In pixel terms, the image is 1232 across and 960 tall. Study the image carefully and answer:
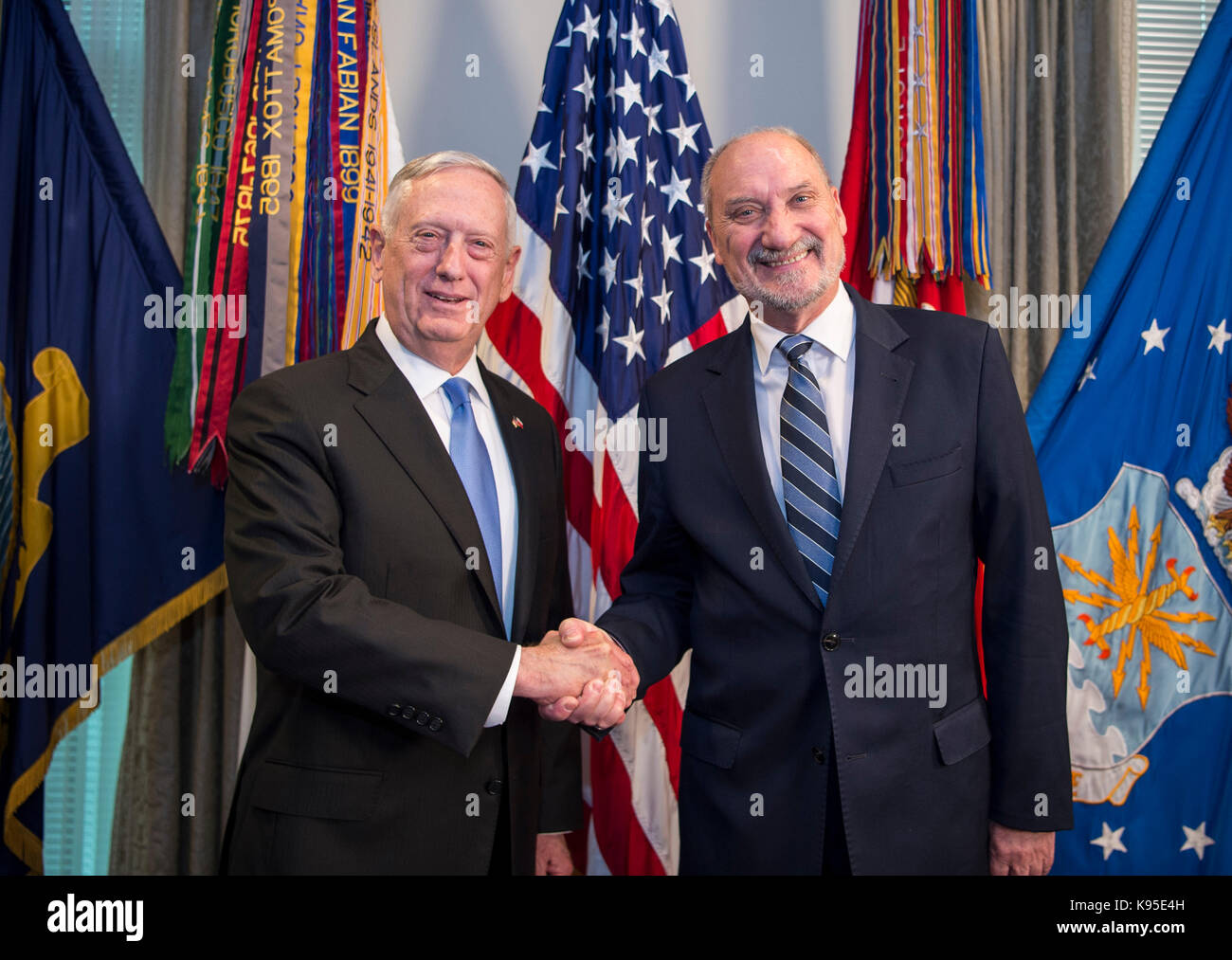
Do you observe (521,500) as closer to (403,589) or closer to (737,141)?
(403,589)

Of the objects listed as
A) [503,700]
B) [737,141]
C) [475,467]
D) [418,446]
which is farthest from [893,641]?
[737,141]

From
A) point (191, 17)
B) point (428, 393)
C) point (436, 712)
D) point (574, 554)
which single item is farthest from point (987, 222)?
point (191, 17)

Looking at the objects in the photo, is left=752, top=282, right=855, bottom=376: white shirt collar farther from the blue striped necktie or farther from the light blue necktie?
the light blue necktie

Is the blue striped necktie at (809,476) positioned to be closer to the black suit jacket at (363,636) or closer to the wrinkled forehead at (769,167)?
the wrinkled forehead at (769,167)

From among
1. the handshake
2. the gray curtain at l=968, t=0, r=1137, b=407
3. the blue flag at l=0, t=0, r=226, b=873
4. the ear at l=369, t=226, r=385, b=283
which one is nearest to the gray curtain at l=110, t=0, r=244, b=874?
the blue flag at l=0, t=0, r=226, b=873

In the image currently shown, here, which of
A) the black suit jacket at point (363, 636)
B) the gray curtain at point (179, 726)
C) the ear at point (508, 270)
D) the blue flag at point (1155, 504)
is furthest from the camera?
the gray curtain at point (179, 726)

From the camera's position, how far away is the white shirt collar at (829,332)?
2.23 meters

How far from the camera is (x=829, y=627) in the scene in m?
2.01

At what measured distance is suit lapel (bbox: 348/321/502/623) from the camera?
212 cm

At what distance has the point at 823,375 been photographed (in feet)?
7.31

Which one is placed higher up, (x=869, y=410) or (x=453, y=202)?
(x=453, y=202)

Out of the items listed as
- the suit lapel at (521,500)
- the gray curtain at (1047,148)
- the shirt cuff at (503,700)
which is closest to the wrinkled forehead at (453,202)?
the suit lapel at (521,500)

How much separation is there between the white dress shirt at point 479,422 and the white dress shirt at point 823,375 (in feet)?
2.11

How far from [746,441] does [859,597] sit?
0.43m
